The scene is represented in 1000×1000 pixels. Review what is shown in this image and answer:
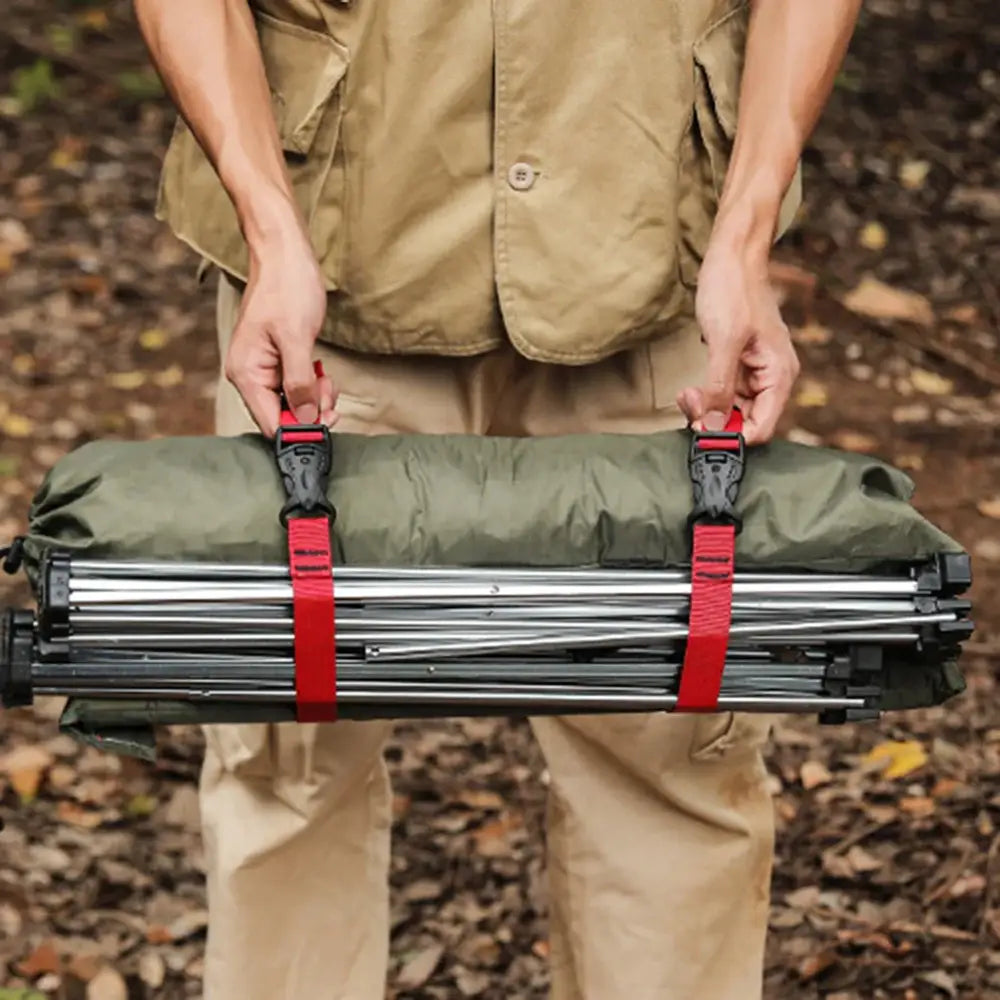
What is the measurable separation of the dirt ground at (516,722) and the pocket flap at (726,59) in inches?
72.7

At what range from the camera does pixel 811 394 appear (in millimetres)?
6324

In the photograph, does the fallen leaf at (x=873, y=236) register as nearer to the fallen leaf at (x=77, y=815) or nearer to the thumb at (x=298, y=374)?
the fallen leaf at (x=77, y=815)

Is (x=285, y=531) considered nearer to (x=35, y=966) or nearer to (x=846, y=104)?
(x=35, y=966)

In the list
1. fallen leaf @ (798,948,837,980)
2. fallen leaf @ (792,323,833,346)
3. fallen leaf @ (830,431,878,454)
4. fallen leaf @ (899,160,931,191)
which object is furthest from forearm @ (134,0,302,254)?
fallen leaf @ (899,160,931,191)

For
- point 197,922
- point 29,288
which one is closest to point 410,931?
point 197,922

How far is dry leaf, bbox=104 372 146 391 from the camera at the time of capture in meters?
6.38

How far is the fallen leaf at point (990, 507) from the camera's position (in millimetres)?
5582

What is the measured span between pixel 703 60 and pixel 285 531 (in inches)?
32.7

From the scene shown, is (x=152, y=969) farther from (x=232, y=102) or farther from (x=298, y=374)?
(x=232, y=102)

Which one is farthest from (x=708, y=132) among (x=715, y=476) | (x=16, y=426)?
(x=16, y=426)

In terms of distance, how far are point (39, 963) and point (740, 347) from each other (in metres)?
2.10

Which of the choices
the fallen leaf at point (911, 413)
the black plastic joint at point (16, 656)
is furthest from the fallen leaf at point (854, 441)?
the black plastic joint at point (16, 656)

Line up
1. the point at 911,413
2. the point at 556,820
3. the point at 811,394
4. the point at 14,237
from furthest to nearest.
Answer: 1. the point at 14,237
2. the point at 811,394
3. the point at 911,413
4. the point at 556,820

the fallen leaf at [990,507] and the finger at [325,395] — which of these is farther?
the fallen leaf at [990,507]
